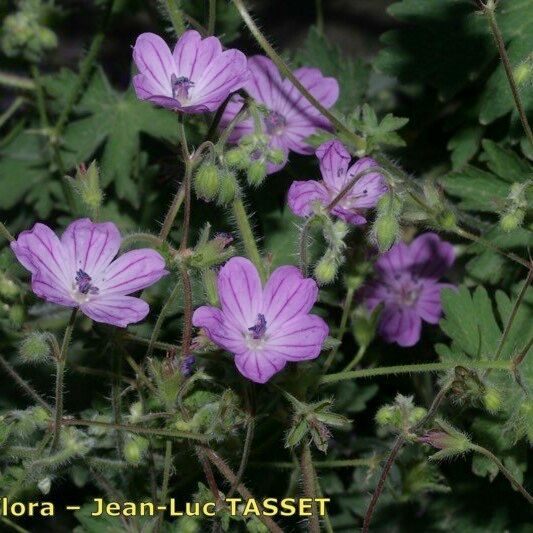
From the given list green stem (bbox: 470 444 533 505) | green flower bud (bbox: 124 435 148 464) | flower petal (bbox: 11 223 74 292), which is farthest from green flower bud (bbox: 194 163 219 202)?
green stem (bbox: 470 444 533 505)

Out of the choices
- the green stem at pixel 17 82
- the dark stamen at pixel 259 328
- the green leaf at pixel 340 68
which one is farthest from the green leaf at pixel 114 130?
the dark stamen at pixel 259 328

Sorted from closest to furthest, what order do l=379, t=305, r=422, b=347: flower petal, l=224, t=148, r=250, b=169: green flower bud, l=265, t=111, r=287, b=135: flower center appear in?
l=224, t=148, r=250, b=169: green flower bud
l=265, t=111, r=287, b=135: flower center
l=379, t=305, r=422, b=347: flower petal

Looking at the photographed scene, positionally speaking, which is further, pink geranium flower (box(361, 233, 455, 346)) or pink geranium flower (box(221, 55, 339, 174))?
pink geranium flower (box(361, 233, 455, 346))

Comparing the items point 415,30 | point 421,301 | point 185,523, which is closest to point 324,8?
point 415,30

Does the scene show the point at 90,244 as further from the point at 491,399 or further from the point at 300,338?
the point at 491,399

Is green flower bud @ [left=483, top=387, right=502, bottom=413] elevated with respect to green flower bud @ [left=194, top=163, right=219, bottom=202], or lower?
lower

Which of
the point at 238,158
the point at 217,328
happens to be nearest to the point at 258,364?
the point at 217,328

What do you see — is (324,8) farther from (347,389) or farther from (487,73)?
(347,389)

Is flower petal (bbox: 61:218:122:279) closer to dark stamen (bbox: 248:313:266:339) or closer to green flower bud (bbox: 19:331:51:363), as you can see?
green flower bud (bbox: 19:331:51:363)
